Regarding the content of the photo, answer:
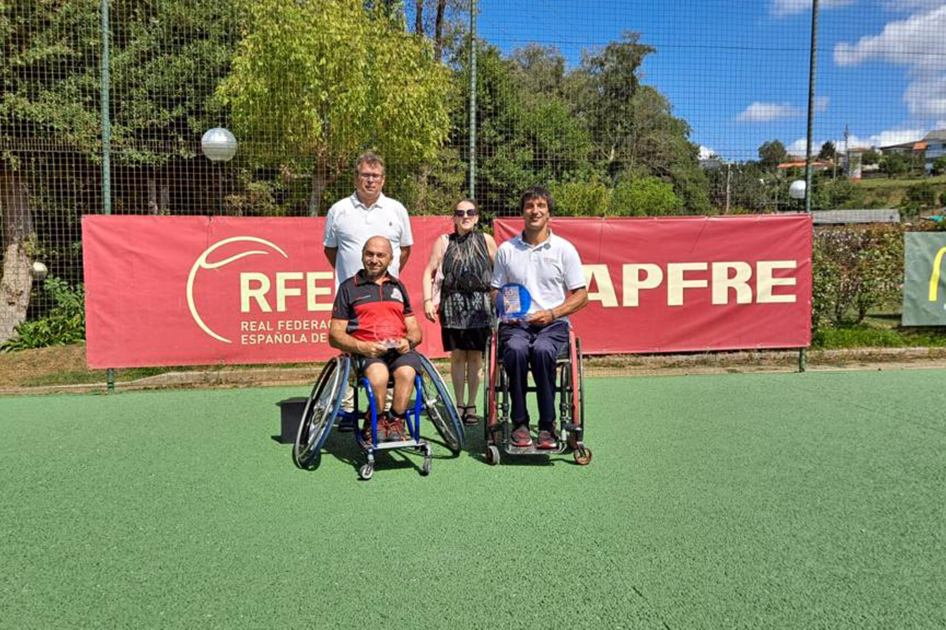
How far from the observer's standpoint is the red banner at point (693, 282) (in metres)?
7.14

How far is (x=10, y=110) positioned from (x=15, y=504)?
7.95 m

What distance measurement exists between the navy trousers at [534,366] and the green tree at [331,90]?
405 centimetres

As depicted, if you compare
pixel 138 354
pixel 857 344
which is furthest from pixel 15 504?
pixel 857 344

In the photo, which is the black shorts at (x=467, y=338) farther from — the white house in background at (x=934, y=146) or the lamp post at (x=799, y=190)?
the white house in background at (x=934, y=146)

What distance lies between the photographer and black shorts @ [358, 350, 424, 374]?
4004 mm

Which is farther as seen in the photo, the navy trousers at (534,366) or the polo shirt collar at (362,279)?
the polo shirt collar at (362,279)

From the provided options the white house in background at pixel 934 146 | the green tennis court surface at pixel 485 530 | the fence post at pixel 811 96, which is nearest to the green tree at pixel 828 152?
the fence post at pixel 811 96

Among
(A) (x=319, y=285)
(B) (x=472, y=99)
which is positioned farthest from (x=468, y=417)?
(B) (x=472, y=99)

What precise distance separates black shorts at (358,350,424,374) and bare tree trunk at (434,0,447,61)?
7886 mm

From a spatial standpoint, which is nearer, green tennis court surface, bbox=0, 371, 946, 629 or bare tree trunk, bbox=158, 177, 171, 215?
green tennis court surface, bbox=0, 371, 946, 629

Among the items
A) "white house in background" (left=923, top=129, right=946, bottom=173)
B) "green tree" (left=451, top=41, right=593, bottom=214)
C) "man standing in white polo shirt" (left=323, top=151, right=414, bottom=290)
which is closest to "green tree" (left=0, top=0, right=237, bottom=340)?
"green tree" (left=451, top=41, right=593, bottom=214)

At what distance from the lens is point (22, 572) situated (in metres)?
2.69

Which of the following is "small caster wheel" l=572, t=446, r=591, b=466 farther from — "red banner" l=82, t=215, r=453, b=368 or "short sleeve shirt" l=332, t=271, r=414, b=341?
"red banner" l=82, t=215, r=453, b=368

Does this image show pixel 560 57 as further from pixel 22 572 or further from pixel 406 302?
pixel 22 572
